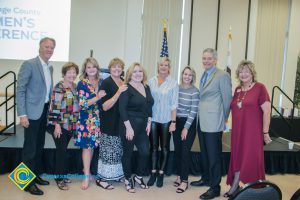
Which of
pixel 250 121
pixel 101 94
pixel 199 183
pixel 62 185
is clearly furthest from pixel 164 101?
pixel 62 185

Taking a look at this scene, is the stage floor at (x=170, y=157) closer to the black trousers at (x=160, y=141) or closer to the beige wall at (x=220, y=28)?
the black trousers at (x=160, y=141)

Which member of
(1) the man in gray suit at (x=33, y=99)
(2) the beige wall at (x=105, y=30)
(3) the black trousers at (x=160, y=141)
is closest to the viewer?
(1) the man in gray suit at (x=33, y=99)

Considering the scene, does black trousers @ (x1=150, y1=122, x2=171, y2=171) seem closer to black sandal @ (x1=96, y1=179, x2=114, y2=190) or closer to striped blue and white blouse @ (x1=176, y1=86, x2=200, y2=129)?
striped blue and white blouse @ (x1=176, y1=86, x2=200, y2=129)

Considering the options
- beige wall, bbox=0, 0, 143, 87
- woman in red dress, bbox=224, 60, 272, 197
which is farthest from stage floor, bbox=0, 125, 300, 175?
beige wall, bbox=0, 0, 143, 87

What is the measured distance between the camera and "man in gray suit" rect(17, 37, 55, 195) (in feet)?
10.3

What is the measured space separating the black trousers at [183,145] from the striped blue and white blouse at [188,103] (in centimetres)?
7

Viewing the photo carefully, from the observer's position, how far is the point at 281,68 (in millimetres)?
8008

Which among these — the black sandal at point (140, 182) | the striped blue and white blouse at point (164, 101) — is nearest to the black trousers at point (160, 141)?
the striped blue and white blouse at point (164, 101)

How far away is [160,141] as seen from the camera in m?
3.66

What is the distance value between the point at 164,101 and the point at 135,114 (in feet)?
1.23

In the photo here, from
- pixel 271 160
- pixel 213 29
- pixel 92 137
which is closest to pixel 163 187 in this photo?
pixel 92 137

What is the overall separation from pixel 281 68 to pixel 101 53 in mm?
4555

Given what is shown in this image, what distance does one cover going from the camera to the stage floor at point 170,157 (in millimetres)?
3969

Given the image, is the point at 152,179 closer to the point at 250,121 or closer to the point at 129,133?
the point at 129,133
